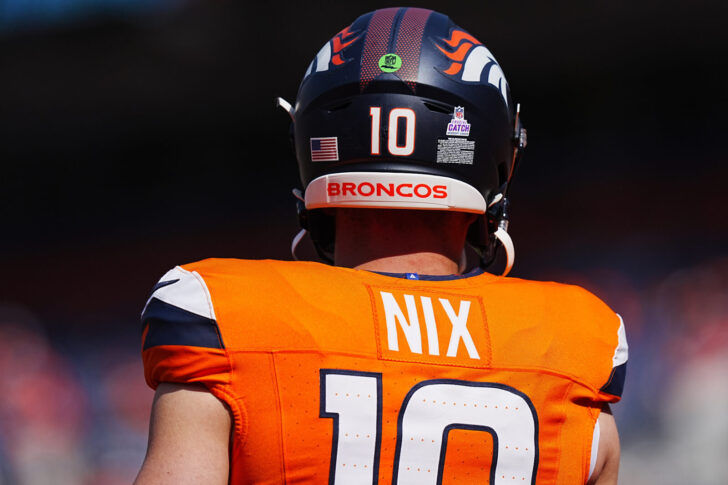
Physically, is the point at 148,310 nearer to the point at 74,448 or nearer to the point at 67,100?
the point at 74,448

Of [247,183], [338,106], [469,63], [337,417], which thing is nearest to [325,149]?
[338,106]

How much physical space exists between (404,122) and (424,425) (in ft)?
2.07

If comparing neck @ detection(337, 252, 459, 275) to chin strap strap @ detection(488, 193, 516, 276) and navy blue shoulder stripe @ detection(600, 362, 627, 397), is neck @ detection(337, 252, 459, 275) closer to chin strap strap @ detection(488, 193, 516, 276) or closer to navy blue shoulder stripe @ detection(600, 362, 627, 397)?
chin strap strap @ detection(488, 193, 516, 276)

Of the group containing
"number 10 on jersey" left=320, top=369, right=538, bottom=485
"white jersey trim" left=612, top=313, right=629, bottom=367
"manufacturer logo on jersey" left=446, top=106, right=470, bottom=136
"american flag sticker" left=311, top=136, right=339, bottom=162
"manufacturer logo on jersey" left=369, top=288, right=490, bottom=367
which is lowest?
"number 10 on jersey" left=320, top=369, right=538, bottom=485

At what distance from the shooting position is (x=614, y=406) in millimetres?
4996

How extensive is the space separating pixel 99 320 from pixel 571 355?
Result: 205 inches

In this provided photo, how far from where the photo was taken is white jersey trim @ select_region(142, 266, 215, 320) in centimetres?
144

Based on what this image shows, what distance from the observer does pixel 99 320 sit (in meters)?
6.27

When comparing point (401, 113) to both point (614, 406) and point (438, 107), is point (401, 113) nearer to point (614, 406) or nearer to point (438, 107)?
point (438, 107)

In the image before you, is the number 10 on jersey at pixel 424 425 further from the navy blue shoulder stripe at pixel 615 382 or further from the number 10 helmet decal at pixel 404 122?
the number 10 helmet decal at pixel 404 122

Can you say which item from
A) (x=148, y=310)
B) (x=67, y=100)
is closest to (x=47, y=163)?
(x=67, y=100)

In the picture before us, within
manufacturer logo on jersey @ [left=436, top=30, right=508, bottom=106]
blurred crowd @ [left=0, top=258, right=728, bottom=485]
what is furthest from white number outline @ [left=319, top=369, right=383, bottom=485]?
blurred crowd @ [left=0, top=258, right=728, bottom=485]

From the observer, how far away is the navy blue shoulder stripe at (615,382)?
164cm

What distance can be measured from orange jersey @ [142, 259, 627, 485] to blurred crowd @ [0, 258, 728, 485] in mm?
3517
